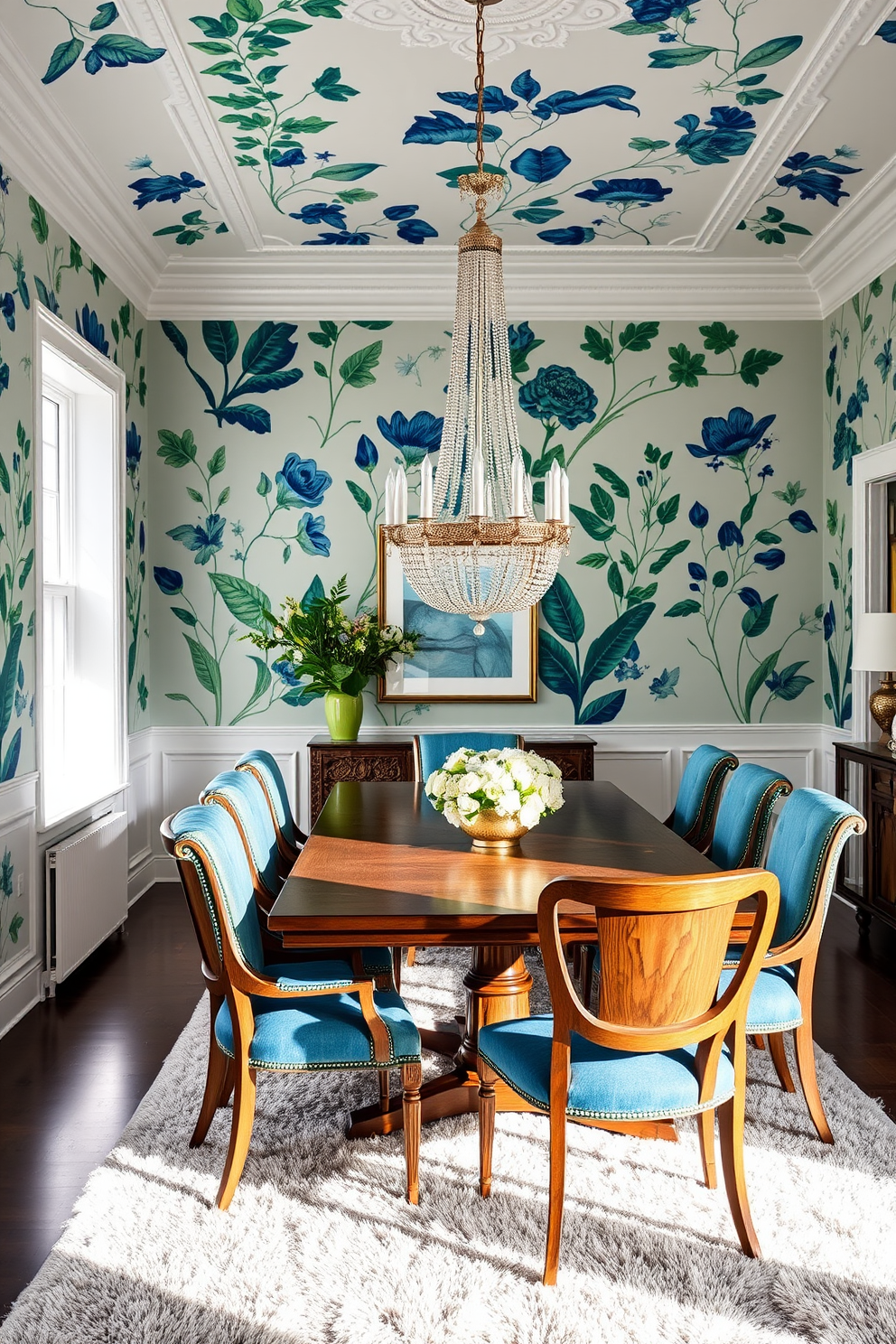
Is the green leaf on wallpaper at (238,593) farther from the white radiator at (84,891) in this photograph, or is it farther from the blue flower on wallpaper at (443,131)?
the blue flower on wallpaper at (443,131)

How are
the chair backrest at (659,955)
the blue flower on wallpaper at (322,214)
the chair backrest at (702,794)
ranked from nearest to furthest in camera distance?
the chair backrest at (659,955) → the chair backrest at (702,794) → the blue flower on wallpaper at (322,214)

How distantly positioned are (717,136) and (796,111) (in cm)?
32

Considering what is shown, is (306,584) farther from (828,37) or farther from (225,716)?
(828,37)

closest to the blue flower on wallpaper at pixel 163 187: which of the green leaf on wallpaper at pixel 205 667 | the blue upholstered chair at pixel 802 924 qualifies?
the green leaf on wallpaper at pixel 205 667

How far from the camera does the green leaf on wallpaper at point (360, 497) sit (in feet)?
17.4

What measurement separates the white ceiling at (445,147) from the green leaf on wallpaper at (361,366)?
20 cm

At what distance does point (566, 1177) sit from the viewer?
2441 millimetres

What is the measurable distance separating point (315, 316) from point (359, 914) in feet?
12.8

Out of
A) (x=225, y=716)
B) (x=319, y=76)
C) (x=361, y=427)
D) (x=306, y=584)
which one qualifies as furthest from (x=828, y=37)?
(x=225, y=716)

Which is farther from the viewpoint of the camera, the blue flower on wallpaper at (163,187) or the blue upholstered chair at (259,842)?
the blue flower on wallpaper at (163,187)

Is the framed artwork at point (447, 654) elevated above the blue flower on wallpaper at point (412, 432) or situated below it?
below

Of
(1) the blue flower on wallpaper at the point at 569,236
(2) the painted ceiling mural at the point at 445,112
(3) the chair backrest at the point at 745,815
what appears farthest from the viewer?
(1) the blue flower on wallpaper at the point at 569,236

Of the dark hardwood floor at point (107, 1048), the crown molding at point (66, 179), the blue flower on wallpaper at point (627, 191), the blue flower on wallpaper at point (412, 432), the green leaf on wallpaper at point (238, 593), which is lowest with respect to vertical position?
the dark hardwood floor at point (107, 1048)

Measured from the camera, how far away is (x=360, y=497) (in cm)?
529
